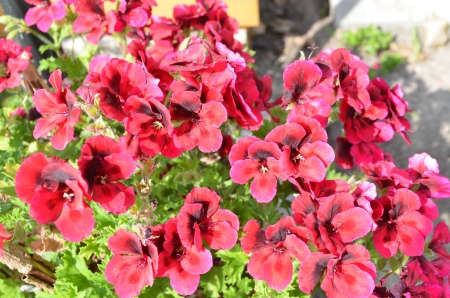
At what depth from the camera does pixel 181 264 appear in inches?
48.4

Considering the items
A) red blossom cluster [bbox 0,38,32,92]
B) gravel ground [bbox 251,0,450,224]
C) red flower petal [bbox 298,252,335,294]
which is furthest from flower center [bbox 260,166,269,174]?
gravel ground [bbox 251,0,450,224]

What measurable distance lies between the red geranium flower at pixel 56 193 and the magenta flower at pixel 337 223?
533mm

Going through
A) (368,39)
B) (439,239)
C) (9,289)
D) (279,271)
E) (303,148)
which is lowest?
(368,39)

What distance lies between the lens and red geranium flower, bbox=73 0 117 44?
156 cm

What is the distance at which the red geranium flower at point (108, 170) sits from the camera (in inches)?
43.6

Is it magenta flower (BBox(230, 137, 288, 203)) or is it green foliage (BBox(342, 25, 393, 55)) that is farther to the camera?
green foliage (BBox(342, 25, 393, 55))

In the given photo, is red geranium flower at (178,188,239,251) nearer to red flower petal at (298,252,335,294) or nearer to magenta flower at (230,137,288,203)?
magenta flower at (230,137,288,203)

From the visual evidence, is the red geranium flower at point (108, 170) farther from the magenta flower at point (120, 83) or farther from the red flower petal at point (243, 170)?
the red flower petal at point (243, 170)

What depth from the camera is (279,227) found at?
49.1 inches

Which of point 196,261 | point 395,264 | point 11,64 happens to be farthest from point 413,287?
point 11,64

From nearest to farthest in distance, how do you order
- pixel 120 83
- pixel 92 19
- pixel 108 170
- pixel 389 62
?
pixel 108 170 < pixel 120 83 < pixel 92 19 < pixel 389 62

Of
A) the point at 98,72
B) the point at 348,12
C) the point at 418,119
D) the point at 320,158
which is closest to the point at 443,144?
the point at 418,119

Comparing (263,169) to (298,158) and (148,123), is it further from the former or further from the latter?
(148,123)

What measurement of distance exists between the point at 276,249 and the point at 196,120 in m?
0.40
